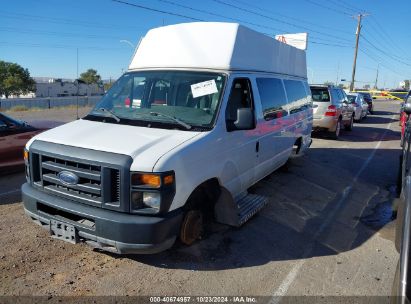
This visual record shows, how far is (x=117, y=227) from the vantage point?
3.39 meters

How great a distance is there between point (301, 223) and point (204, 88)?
8.04ft

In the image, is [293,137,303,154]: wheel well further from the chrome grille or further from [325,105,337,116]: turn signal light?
[325,105,337,116]: turn signal light

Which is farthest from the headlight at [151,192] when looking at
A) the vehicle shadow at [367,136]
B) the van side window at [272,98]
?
the vehicle shadow at [367,136]

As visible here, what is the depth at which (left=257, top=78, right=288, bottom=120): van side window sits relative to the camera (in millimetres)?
5559

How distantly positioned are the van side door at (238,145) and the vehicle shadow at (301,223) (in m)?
0.67

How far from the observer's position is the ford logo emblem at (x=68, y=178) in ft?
11.8

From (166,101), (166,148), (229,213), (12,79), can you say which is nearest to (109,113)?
(166,101)

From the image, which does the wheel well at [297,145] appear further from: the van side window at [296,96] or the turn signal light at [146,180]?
the turn signal light at [146,180]

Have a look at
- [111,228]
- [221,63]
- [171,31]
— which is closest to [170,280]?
[111,228]

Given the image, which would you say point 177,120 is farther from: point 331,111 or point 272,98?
point 331,111

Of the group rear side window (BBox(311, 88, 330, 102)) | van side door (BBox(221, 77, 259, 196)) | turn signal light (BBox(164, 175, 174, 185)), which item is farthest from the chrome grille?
rear side window (BBox(311, 88, 330, 102))

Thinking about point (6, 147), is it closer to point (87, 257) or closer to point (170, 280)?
point (87, 257)

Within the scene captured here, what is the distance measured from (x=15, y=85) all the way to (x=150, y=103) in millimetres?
76488

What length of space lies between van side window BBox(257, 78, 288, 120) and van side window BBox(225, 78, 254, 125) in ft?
1.24
